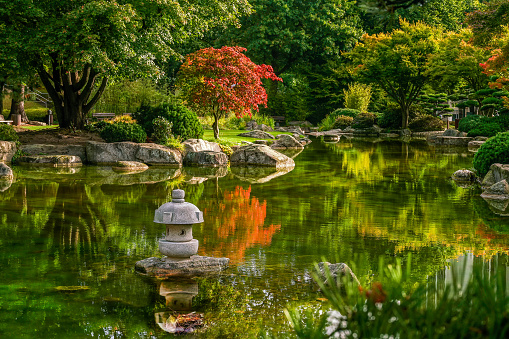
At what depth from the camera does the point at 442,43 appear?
3195cm

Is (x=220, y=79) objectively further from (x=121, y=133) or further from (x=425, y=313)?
(x=425, y=313)

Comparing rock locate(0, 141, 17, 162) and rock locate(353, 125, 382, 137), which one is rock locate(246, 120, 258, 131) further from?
rock locate(0, 141, 17, 162)

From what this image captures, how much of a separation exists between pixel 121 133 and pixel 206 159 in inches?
117

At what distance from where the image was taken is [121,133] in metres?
18.1

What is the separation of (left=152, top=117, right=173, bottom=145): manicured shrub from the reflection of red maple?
26.0 ft

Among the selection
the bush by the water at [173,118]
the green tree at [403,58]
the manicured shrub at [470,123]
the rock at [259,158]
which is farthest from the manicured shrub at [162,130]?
the green tree at [403,58]

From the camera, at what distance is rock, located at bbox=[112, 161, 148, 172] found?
15733 mm

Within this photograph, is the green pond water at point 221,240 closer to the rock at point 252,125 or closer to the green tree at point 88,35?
the green tree at point 88,35

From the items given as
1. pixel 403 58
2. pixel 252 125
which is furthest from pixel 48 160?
pixel 403 58

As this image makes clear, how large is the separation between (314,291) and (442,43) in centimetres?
2941

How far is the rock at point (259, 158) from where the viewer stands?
1709cm

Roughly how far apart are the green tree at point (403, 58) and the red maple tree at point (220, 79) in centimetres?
1481

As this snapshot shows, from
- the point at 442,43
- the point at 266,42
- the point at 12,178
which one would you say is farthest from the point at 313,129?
the point at 12,178

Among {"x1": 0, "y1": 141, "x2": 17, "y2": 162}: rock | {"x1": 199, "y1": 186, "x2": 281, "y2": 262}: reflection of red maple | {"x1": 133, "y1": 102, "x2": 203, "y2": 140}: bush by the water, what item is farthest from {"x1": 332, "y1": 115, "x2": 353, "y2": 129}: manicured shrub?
{"x1": 199, "y1": 186, "x2": 281, "y2": 262}: reflection of red maple
